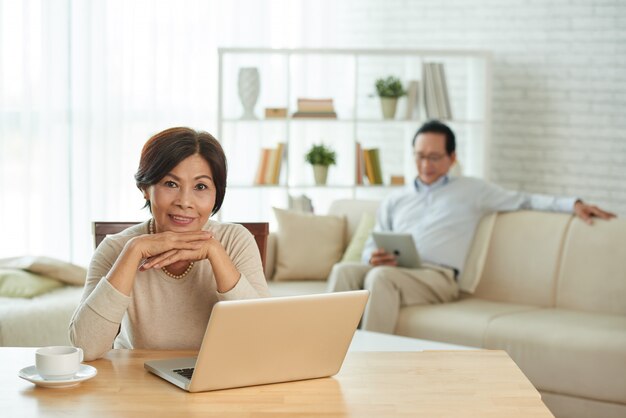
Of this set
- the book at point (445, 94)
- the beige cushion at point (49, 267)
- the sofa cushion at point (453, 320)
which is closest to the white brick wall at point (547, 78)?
the book at point (445, 94)

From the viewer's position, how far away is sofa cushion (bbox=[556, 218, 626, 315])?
4.16 meters

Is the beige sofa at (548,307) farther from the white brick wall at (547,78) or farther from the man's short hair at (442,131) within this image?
the white brick wall at (547,78)

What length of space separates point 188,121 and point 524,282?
2.98m

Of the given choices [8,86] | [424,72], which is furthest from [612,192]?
[8,86]

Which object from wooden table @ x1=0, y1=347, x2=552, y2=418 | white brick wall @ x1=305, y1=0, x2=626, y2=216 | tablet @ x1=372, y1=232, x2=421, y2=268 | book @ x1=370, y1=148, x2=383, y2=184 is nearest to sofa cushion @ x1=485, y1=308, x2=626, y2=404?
tablet @ x1=372, y1=232, x2=421, y2=268

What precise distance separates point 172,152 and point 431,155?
282cm

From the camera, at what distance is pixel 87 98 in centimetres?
630

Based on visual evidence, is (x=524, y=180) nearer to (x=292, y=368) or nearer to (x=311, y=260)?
(x=311, y=260)

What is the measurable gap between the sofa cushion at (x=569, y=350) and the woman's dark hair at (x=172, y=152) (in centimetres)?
202

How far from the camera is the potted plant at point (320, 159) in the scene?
577 centimetres

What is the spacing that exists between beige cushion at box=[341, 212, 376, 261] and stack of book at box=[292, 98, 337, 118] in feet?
3.16

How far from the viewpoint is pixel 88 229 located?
639cm

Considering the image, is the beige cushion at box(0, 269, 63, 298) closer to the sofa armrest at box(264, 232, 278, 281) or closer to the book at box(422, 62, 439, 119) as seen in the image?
the sofa armrest at box(264, 232, 278, 281)

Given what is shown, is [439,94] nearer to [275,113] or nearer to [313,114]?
[313,114]
